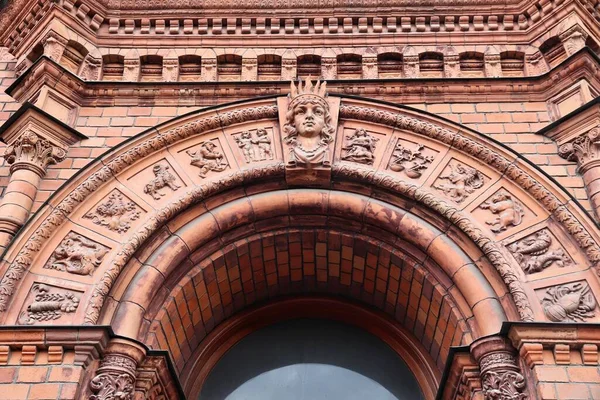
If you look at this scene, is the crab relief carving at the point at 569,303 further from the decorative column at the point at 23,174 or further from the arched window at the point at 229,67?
the decorative column at the point at 23,174

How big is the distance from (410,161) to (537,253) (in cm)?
194

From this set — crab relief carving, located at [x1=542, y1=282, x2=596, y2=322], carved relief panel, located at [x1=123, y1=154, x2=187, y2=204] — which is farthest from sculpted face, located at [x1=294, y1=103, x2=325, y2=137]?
crab relief carving, located at [x1=542, y1=282, x2=596, y2=322]

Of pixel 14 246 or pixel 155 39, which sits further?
pixel 155 39

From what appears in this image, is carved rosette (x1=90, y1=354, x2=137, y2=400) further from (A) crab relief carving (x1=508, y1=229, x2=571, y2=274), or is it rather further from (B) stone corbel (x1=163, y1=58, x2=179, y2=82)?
(A) crab relief carving (x1=508, y1=229, x2=571, y2=274)

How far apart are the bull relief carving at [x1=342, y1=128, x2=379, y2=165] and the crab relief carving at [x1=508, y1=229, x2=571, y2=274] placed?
2.10m

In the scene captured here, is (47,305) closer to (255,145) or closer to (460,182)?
(255,145)

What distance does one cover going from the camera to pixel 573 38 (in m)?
8.88

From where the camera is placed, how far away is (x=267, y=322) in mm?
9383

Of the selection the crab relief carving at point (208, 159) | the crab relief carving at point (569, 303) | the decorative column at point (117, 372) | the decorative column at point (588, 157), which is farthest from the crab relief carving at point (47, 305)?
the decorative column at point (588, 157)

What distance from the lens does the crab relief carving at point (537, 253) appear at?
7231 millimetres

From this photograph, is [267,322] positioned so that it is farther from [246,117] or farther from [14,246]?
[14,246]

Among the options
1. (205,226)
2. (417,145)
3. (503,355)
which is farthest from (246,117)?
(503,355)

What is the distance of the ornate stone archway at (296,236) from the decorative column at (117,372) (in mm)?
20

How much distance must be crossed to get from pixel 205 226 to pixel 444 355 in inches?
134
